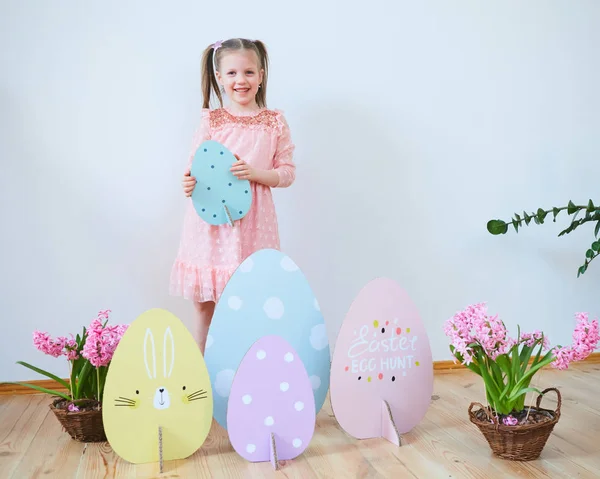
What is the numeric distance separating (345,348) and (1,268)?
1.13m

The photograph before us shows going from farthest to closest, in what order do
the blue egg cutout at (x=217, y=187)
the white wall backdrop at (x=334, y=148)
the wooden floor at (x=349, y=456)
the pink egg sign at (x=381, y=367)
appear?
1. the white wall backdrop at (x=334, y=148)
2. the blue egg cutout at (x=217, y=187)
3. the pink egg sign at (x=381, y=367)
4. the wooden floor at (x=349, y=456)

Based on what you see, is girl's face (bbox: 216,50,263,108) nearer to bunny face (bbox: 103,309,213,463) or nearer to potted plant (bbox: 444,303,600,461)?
bunny face (bbox: 103,309,213,463)

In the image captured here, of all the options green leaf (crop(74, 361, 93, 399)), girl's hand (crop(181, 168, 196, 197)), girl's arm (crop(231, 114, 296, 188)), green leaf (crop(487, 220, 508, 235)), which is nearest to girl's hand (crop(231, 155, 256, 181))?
girl's arm (crop(231, 114, 296, 188))

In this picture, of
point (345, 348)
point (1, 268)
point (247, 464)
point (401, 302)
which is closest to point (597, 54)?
point (401, 302)

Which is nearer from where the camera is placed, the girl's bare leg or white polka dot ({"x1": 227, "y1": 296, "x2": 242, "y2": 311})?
white polka dot ({"x1": 227, "y1": 296, "x2": 242, "y2": 311})

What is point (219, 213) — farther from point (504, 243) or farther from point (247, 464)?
point (504, 243)

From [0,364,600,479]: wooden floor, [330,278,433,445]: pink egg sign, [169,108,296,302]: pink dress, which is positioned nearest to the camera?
[0,364,600,479]: wooden floor

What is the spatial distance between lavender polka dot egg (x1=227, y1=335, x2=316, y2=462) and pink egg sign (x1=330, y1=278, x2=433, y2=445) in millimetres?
97

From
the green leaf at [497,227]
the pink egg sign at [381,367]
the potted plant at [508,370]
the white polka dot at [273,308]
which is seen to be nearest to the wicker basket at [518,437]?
the potted plant at [508,370]

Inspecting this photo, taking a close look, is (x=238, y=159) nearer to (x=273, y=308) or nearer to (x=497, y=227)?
(x=273, y=308)

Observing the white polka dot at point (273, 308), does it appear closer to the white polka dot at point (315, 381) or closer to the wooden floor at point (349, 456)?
the white polka dot at point (315, 381)

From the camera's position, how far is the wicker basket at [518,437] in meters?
1.52

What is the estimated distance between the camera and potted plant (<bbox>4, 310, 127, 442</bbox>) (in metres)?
1.67

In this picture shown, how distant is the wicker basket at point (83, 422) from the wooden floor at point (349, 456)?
0.02 metres
